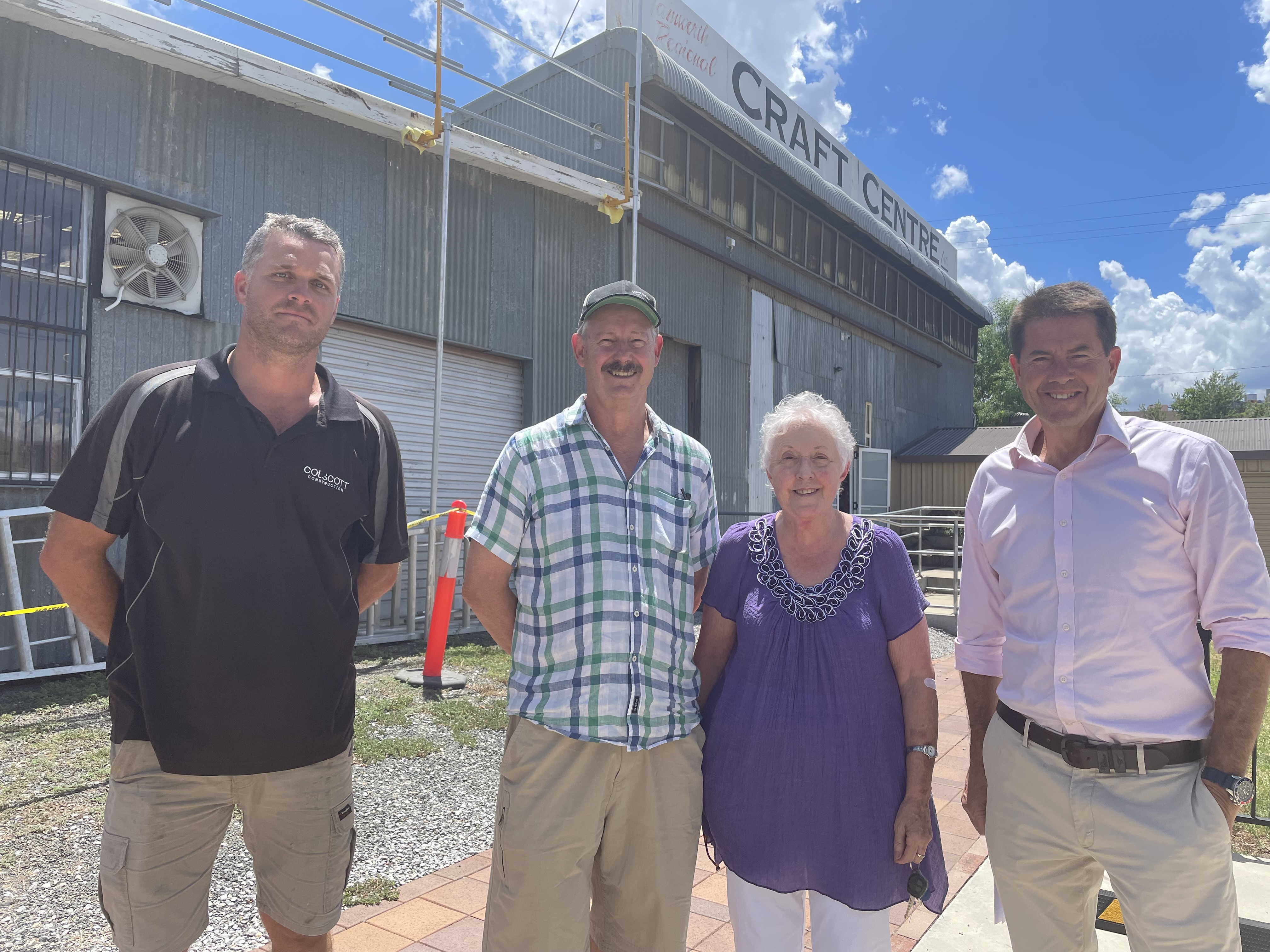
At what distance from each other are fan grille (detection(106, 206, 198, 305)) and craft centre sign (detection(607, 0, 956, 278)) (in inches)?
Result: 294

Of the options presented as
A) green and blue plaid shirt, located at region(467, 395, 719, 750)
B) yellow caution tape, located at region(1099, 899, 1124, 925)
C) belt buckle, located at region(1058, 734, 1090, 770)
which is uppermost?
green and blue plaid shirt, located at region(467, 395, 719, 750)

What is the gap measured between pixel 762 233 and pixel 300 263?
13.2m

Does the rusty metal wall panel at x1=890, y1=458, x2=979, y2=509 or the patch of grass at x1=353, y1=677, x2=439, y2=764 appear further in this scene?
the rusty metal wall panel at x1=890, y1=458, x2=979, y2=509

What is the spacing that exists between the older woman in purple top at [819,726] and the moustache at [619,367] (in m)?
0.45

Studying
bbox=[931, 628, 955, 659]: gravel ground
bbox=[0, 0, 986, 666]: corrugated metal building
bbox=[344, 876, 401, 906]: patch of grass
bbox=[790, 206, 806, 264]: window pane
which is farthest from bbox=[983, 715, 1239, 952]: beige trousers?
bbox=[790, 206, 806, 264]: window pane

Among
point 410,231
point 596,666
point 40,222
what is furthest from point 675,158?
point 596,666

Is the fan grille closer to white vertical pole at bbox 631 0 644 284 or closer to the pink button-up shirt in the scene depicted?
white vertical pole at bbox 631 0 644 284

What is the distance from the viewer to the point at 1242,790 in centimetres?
187

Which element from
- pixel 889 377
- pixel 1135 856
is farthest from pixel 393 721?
pixel 889 377

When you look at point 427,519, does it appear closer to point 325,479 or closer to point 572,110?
point 325,479

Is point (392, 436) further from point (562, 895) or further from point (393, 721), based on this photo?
point (393, 721)

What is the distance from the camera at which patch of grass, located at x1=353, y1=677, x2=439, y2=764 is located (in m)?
4.69

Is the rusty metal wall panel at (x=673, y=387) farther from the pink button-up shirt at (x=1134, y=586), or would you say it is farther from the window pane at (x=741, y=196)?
the pink button-up shirt at (x=1134, y=586)

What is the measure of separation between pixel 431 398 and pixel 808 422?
7437mm
